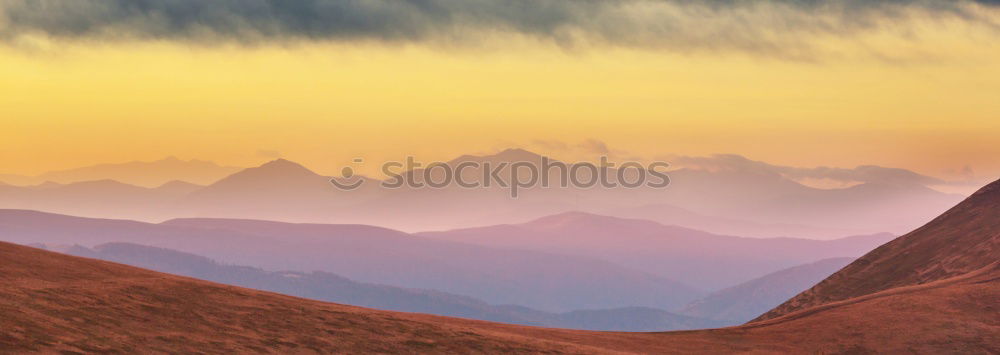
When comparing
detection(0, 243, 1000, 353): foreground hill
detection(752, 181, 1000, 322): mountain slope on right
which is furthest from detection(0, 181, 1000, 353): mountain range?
detection(752, 181, 1000, 322): mountain slope on right

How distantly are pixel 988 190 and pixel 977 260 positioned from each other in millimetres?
37462

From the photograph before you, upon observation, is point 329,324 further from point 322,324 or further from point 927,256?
point 927,256

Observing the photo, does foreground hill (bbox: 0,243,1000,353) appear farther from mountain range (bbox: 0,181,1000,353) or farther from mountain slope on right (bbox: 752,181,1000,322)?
mountain slope on right (bbox: 752,181,1000,322)

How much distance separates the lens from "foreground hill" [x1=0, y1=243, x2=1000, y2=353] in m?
36.6

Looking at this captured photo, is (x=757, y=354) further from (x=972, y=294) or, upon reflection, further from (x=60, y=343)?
(x=60, y=343)

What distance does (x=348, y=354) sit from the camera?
141 ft

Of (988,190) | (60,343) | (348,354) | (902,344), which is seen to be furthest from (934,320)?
(988,190)

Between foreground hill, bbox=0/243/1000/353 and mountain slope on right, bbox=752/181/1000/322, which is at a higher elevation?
mountain slope on right, bbox=752/181/1000/322

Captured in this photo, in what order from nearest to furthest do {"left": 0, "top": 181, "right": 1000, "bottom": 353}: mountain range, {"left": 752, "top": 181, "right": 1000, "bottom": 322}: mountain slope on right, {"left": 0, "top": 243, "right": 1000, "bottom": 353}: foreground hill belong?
{"left": 0, "top": 243, "right": 1000, "bottom": 353}: foreground hill
{"left": 0, "top": 181, "right": 1000, "bottom": 353}: mountain range
{"left": 752, "top": 181, "right": 1000, "bottom": 322}: mountain slope on right

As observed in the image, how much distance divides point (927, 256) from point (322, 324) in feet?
314

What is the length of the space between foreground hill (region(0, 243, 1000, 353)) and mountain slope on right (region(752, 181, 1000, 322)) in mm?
33743

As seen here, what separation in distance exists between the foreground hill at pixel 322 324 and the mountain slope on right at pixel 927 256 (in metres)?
33.7

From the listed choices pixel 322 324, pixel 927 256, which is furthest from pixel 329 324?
pixel 927 256

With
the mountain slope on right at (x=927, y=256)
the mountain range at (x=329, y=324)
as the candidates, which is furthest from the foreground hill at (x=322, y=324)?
the mountain slope on right at (x=927, y=256)
